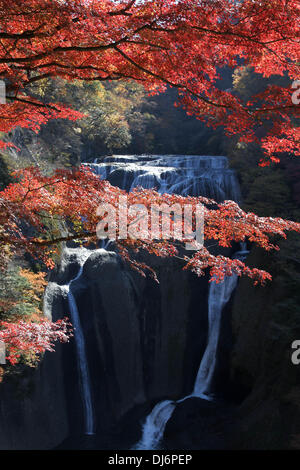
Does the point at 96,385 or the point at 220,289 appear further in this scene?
the point at 220,289

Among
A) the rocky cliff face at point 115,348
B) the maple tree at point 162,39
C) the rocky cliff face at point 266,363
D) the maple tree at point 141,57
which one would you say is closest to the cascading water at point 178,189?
the rocky cliff face at point 115,348

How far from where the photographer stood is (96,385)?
10078mm

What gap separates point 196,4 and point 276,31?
0.89m

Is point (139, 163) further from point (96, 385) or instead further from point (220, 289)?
point (96, 385)

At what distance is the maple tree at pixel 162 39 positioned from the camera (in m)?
3.35

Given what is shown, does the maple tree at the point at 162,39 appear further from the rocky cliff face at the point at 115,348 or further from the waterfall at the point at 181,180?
the waterfall at the point at 181,180

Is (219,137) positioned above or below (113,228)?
above

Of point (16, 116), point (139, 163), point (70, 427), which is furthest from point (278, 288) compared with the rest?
point (139, 163)

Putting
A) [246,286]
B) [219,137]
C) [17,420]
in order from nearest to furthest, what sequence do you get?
[17,420], [246,286], [219,137]

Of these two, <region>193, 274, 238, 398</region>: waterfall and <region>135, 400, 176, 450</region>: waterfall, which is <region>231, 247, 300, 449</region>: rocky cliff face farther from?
<region>135, 400, 176, 450</region>: waterfall

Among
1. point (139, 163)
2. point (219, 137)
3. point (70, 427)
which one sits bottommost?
point (70, 427)

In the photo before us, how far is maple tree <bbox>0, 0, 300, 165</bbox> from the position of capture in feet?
11.0

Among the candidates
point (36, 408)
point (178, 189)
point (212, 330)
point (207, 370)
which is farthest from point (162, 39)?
point (178, 189)

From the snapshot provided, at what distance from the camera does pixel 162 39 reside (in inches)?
139
